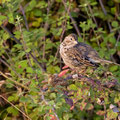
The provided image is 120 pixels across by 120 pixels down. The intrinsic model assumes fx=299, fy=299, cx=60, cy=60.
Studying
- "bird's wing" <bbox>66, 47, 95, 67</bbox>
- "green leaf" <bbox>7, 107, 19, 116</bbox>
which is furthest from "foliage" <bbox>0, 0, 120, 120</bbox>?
"bird's wing" <bbox>66, 47, 95, 67</bbox>

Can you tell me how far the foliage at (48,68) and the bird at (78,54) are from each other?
0.58 ft

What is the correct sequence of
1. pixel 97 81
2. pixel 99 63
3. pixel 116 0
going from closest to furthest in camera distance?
pixel 97 81 < pixel 99 63 < pixel 116 0

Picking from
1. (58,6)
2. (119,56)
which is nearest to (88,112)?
(119,56)

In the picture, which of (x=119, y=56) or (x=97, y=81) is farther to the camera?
(x=119, y=56)

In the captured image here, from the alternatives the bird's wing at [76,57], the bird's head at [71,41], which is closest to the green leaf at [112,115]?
the bird's wing at [76,57]

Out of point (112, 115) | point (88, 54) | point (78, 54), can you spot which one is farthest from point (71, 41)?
point (112, 115)

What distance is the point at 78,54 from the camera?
4000mm

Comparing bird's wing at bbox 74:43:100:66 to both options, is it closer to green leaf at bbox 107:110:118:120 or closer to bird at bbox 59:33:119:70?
bird at bbox 59:33:119:70

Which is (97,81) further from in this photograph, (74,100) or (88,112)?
(88,112)

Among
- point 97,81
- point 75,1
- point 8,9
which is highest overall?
point 8,9

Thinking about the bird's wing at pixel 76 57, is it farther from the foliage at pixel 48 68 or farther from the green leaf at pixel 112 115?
the green leaf at pixel 112 115

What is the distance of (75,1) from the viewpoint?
5449 mm

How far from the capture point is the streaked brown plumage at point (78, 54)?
3838mm

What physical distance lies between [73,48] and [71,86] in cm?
124
